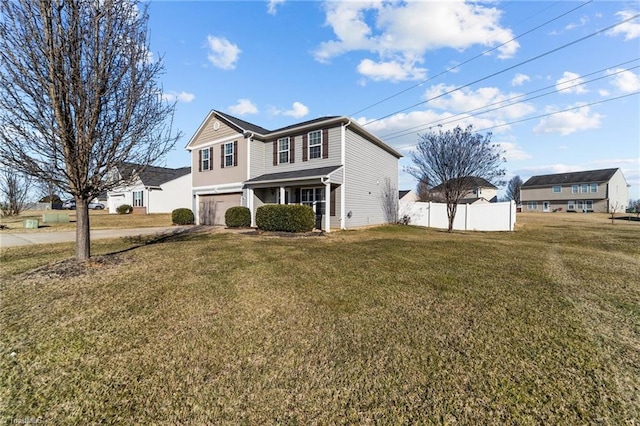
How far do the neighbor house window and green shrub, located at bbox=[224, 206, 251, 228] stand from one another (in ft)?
11.7

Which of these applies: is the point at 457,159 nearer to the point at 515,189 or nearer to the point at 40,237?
the point at 40,237

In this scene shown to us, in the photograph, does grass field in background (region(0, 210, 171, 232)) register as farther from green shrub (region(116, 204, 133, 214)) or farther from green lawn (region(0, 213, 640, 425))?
green lawn (region(0, 213, 640, 425))

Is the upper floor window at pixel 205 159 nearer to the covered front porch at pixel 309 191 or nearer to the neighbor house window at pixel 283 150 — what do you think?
the covered front porch at pixel 309 191

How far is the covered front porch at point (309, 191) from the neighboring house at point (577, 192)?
1773 inches

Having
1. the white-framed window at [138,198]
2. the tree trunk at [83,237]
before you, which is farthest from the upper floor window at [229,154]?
the white-framed window at [138,198]

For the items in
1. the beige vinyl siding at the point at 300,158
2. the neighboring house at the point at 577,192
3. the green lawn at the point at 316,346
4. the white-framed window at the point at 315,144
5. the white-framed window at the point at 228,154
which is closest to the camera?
the green lawn at the point at 316,346

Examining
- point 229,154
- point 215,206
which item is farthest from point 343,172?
point 215,206

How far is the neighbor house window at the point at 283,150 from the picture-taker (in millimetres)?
15383

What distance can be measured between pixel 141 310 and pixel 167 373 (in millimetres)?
1768

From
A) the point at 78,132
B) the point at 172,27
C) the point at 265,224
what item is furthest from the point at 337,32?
the point at 78,132

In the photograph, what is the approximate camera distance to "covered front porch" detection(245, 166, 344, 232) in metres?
12.8

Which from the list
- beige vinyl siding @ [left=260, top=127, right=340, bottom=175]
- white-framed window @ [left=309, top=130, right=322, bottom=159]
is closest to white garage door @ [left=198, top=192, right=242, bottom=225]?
beige vinyl siding @ [left=260, top=127, right=340, bottom=175]

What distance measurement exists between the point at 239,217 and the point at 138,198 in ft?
69.4

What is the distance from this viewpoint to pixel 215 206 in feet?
58.5
